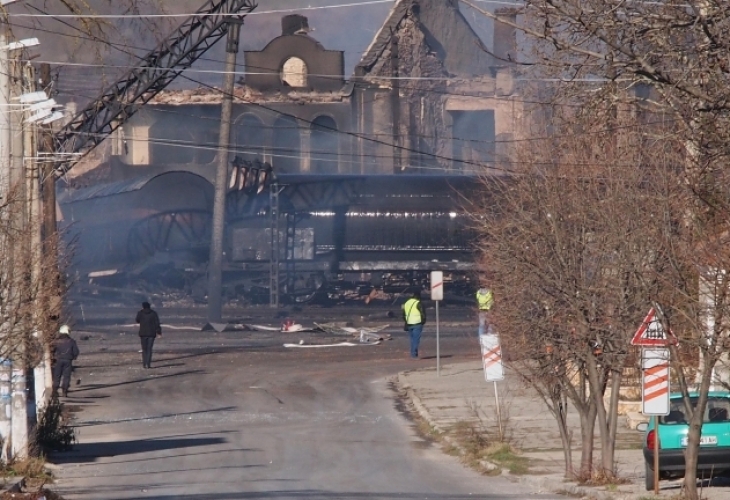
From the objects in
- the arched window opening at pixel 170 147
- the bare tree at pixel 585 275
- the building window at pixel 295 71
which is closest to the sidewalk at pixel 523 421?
the bare tree at pixel 585 275

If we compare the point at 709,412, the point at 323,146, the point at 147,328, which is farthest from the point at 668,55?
the point at 323,146

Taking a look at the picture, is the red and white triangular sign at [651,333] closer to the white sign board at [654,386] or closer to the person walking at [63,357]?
the white sign board at [654,386]

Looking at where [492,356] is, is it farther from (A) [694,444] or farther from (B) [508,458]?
(A) [694,444]

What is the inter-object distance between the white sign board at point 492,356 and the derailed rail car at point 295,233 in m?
24.9

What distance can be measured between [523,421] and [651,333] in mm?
8804

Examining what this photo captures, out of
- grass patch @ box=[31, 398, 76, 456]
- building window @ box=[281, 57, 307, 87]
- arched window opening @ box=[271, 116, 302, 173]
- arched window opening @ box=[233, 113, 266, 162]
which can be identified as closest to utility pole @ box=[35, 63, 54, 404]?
grass patch @ box=[31, 398, 76, 456]

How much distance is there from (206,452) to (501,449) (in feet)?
13.5

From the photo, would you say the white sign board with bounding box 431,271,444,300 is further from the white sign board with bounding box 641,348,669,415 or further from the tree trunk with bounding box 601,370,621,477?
the white sign board with bounding box 641,348,669,415

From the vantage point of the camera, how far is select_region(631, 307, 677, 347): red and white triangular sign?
12227 millimetres

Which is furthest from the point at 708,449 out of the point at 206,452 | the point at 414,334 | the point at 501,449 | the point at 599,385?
the point at 414,334

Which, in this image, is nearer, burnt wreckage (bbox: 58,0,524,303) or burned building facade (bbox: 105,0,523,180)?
burnt wreckage (bbox: 58,0,524,303)

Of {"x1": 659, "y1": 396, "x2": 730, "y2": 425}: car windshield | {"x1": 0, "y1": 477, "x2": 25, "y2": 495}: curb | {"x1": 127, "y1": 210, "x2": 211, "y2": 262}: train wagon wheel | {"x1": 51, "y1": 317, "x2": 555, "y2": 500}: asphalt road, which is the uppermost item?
{"x1": 127, "y1": 210, "x2": 211, "y2": 262}: train wagon wheel

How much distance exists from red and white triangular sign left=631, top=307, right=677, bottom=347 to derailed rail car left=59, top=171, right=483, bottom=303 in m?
30.4

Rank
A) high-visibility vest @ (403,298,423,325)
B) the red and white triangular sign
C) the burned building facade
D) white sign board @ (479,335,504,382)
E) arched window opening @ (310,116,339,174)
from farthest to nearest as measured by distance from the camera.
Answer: arched window opening @ (310,116,339,174) → the burned building facade → high-visibility vest @ (403,298,423,325) → white sign board @ (479,335,504,382) → the red and white triangular sign
